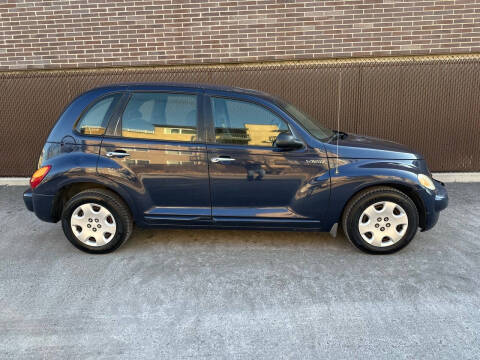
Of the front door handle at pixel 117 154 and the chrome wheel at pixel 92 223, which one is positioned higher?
the front door handle at pixel 117 154

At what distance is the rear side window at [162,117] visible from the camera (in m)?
3.40

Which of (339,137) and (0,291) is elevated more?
(339,137)

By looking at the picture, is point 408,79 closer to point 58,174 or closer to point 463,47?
point 463,47

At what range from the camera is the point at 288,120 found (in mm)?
3412

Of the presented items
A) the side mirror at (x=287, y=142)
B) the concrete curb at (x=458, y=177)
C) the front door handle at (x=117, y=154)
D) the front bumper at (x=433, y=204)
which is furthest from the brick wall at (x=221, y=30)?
the front bumper at (x=433, y=204)

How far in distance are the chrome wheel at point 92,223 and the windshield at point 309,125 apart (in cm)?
223

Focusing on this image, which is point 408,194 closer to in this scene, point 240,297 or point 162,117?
point 240,297

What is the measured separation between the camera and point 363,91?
6.21m

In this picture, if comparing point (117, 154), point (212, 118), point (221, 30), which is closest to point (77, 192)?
point (117, 154)

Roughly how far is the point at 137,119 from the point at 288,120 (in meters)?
1.57

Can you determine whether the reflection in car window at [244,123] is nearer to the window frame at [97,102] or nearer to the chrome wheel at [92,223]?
the window frame at [97,102]

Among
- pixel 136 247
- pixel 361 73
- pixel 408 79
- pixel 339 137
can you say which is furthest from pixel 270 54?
pixel 136 247

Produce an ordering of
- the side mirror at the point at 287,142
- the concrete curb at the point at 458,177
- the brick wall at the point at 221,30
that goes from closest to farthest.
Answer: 1. the side mirror at the point at 287,142
2. the brick wall at the point at 221,30
3. the concrete curb at the point at 458,177

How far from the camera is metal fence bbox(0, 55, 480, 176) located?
6.13 m
